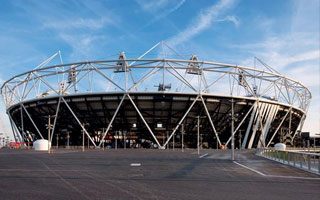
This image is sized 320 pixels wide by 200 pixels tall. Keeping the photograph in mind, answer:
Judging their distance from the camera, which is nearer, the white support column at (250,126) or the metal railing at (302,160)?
the metal railing at (302,160)

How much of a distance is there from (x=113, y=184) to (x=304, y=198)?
6.08 metres

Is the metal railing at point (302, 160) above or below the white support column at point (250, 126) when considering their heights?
below

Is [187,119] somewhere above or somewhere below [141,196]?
above

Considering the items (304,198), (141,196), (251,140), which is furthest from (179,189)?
(251,140)

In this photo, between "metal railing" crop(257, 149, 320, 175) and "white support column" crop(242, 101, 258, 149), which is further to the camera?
"white support column" crop(242, 101, 258, 149)

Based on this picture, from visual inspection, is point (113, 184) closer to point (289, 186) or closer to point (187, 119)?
point (289, 186)

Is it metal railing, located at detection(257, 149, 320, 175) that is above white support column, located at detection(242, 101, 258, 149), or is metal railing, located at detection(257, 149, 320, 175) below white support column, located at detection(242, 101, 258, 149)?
below

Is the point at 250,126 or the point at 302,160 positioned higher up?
the point at 250,126

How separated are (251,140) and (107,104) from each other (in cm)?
2935

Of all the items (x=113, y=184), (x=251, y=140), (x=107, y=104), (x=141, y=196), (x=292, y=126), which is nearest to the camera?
(x=141, y=196)

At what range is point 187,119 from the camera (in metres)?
82.1

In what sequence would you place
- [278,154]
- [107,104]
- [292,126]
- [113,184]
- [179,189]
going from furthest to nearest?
[292,126] → [107,104] → [278,154] → [113,184] → [179,189]

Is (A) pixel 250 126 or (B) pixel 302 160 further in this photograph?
(A) pixel 250 126

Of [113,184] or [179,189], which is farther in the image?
[113,184]
